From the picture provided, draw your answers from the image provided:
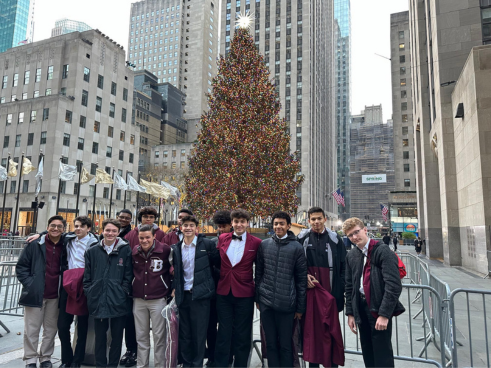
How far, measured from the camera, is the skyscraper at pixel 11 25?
→ 15800 centimetres

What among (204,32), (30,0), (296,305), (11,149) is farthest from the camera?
(30,0)

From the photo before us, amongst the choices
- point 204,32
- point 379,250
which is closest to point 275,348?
point 379,250

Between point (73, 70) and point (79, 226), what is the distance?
50.8m

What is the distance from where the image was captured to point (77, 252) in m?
5.48

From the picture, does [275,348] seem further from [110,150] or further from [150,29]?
[150,29]

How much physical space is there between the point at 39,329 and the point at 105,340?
1175 millimetres

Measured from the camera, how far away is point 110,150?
5250 centimetres

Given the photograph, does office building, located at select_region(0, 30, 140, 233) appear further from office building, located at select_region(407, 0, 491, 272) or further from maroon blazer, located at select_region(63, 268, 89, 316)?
maroon blazer, located at select_region(63, 268, 89, 316)

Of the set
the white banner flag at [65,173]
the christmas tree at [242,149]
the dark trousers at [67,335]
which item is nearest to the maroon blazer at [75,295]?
the dark trousers at [67,335]

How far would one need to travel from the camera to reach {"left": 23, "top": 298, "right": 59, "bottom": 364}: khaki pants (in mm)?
5086

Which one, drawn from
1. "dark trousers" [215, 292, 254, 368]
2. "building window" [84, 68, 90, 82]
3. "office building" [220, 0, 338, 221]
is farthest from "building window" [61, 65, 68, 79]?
"dark trousers" [215, 292, 254, 368]

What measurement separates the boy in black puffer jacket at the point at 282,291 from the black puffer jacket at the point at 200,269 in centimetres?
80

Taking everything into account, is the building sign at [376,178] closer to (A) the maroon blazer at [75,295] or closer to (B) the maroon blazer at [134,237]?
(B) the maroon blazer at [134,237]

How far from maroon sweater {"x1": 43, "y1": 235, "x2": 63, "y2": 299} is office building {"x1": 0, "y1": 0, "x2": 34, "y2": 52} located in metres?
195
